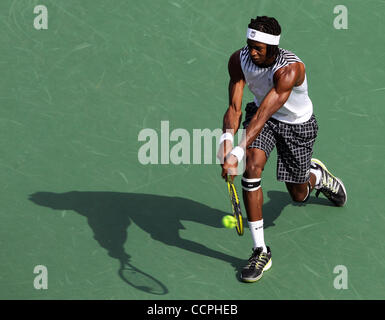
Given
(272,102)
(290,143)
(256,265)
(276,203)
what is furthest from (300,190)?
(272,102)

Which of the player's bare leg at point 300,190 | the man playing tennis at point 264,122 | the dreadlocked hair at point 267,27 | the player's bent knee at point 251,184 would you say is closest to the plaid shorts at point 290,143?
the man playing tennis at point 264,122

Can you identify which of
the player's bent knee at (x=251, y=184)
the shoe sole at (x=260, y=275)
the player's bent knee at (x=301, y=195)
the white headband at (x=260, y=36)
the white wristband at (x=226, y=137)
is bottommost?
the shoe sole at (x=260, y=275)

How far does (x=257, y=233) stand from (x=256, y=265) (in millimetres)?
339

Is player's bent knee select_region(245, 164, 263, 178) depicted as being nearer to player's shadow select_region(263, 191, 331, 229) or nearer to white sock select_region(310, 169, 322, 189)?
player's shadow select_region(263, 191, 331, 229)

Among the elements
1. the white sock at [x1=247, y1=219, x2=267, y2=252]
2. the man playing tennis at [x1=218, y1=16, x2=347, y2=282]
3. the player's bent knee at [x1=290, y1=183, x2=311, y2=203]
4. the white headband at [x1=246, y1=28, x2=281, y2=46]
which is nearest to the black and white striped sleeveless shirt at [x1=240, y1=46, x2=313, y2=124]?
the man playing tennis at [x1=218, y1=16, x2=347, y2=282]

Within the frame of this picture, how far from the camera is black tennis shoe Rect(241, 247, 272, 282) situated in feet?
34.8

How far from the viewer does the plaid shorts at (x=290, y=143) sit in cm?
1099

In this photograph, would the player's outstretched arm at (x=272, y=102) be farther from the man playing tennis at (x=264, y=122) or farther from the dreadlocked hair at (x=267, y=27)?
the dreadlocked hair at (x=267, y=27)

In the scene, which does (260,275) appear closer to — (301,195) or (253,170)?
(253,170)

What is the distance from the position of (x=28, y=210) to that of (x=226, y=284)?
8.80ft

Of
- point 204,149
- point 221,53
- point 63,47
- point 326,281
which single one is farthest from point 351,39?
point 326,281

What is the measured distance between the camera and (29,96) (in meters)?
13.9

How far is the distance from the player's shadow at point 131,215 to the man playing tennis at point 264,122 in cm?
76

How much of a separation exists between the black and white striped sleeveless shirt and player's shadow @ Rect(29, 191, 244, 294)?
157 centimetres
